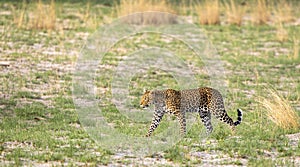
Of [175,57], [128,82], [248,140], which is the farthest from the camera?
[175,57]

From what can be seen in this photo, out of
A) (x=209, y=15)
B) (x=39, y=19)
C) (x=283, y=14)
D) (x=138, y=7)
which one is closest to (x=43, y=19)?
(x=39, y=19)

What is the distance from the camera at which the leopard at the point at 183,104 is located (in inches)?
377

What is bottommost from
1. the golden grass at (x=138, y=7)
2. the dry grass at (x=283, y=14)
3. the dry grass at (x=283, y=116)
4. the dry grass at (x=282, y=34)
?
the dry grass at (x=283, y=116)

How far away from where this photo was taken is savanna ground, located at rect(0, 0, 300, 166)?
8758 mm

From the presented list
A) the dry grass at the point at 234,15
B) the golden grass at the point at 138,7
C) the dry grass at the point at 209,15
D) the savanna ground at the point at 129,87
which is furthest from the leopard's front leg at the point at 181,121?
the dry grass at the point at 234,15

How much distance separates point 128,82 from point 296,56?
438 cm

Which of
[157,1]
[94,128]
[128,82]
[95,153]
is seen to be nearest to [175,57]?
[128,82]

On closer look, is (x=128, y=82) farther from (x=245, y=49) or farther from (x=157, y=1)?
(x=157, y=1)

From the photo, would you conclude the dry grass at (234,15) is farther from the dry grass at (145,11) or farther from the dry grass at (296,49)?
the dry grass at (296,49)

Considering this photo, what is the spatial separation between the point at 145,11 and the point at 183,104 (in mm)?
9723

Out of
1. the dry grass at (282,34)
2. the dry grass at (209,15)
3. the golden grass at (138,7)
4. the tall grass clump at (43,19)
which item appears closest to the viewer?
the dry grass at (282,34)

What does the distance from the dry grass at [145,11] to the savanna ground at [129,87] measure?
0.26 m

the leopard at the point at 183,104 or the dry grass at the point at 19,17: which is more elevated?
the dry grass at the point at 19,17

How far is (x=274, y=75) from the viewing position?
48.6 feet
